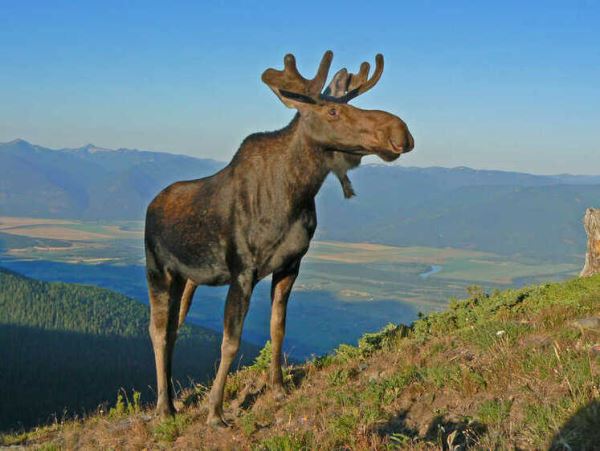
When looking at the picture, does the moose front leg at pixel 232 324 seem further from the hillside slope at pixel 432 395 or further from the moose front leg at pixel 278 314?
the moose front leg at pixel 278 314

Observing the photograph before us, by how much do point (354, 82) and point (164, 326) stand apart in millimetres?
4522

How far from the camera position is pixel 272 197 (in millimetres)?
8062

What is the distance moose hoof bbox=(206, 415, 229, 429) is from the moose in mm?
13

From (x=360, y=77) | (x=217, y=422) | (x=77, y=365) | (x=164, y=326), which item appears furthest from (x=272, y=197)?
(x=77, y=365)

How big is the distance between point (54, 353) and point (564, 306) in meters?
191

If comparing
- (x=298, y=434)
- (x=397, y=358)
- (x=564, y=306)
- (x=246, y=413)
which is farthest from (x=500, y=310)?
(x=298, y=434)

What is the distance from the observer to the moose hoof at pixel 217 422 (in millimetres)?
8281

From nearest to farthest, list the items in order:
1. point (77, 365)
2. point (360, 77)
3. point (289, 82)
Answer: point (289, 82)
point (360, 77)
point (77, 365)

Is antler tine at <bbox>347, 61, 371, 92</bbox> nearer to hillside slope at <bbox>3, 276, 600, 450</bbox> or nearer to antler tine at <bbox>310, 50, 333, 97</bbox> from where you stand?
antler tine at <bbox>310, 50, 333, 97</bbox>

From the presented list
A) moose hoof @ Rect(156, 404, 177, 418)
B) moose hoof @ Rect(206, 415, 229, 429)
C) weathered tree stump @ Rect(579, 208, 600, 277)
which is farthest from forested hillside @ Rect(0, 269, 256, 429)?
moose hoof @ Rect(206, 415, 229, 429)

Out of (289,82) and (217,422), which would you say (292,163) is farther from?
(217,422)

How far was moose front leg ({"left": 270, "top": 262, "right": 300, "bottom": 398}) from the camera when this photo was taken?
8852 millimetres

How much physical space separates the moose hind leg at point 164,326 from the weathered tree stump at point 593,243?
11.4 m

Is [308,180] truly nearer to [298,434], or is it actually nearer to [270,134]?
[270,134]
